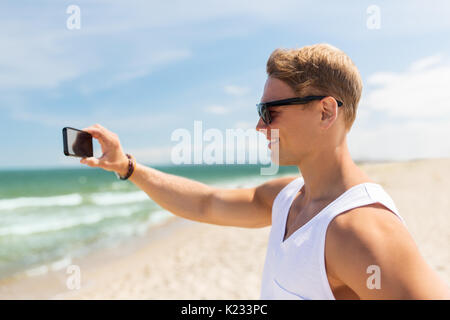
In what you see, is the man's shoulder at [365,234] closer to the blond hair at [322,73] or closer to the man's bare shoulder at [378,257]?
the man's bare shoulder at [378,257]

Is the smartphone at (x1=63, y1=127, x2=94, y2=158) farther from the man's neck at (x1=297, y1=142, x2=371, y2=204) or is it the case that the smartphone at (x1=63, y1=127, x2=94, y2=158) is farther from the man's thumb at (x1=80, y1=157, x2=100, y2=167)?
the man's neck at (x1=297, y1=142, x2=371, y2=204)

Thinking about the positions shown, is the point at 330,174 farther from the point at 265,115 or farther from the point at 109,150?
the point at 109,150

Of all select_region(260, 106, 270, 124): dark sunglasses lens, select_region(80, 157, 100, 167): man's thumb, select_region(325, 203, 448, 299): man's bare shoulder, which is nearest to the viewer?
select_region(325, 203, 448, 299): man's bare shoulder

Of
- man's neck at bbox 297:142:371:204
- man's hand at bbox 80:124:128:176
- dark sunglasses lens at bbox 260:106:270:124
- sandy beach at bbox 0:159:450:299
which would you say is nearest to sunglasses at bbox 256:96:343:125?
dark sunglasses lens at bbox 260:106:270:124

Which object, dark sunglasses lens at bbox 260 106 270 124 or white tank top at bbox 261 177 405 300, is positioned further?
dark sunglasses lens at bbox 260 106 270 124

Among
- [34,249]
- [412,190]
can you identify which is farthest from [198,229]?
[412,190]

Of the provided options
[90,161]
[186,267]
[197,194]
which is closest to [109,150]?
[90,161]

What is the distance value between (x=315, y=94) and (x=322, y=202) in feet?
1.67

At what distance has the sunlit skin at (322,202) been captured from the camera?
3.81 ft

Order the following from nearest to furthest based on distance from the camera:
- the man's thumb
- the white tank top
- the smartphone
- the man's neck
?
the white tank top, the man's neck, the smartphone, the man's thumb

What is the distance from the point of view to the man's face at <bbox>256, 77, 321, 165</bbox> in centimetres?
166

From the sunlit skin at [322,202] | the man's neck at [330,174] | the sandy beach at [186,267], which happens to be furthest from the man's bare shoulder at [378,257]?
the sandy beach at [186,267]

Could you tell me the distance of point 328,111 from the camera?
1636mm
